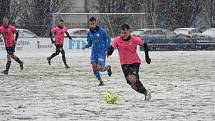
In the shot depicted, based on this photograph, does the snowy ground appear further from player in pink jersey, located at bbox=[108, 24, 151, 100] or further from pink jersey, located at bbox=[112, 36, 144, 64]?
pink jersey, located at bbox=[112, 36, 144, 64]

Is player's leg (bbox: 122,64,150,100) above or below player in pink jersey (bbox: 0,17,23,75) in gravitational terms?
above

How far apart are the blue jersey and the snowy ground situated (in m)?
0.76

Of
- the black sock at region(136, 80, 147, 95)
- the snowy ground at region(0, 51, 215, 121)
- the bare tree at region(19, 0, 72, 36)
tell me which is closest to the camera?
the snowy ground at region(0, 51, 215, 121)

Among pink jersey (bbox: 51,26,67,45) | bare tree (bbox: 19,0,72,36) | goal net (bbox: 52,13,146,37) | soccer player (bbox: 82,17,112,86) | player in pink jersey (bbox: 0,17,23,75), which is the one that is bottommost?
bare tree (bbox: 19,0,72,36)

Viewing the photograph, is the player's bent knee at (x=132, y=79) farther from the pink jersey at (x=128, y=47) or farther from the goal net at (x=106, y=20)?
the goal net at (x=106, y=20)

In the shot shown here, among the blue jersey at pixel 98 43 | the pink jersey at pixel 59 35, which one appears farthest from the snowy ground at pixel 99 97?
the pink jersey at pixel 59 35

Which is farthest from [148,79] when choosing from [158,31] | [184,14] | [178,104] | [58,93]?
[184,14]

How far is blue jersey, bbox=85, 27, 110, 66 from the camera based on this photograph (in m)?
16.8

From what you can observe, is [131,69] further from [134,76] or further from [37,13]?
[37,13]

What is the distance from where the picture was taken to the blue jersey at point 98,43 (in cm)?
1683

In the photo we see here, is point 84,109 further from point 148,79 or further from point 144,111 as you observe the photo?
point 148,79

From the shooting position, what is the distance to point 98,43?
1697 centimetres

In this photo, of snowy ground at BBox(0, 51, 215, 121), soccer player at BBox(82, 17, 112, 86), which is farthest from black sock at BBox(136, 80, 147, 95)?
soccer player at BBox(82, 17, 112, 86)

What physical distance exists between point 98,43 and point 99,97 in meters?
3.05
